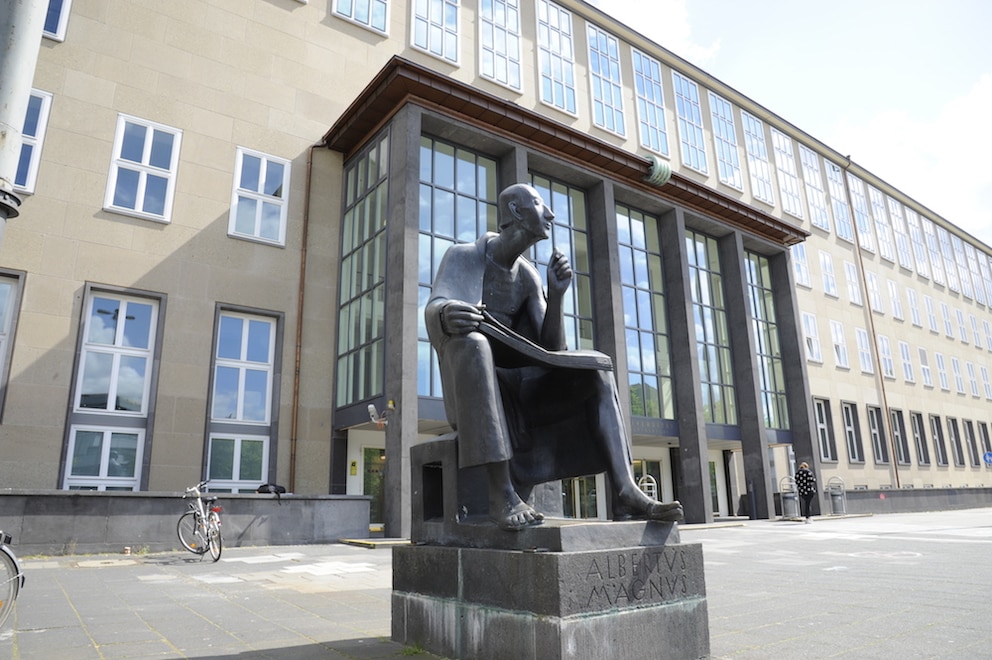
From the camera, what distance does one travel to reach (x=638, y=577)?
3.45 meters

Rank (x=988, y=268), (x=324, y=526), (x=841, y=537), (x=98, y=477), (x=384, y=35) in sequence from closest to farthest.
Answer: (x=841, y=537) < (x=324, y=526) < (x=98, y=477) < (x=384, y=35) < (x=988, y=268)

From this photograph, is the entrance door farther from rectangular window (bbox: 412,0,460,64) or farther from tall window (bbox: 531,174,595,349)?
rectangular window (bbox: 412,0,460,64)

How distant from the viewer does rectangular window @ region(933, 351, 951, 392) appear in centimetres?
4078

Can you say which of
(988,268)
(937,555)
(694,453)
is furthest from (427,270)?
(988,268)

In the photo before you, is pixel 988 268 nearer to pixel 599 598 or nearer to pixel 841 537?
pixel 841 537

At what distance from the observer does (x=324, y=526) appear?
14148mm

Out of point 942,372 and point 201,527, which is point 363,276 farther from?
point 942,372

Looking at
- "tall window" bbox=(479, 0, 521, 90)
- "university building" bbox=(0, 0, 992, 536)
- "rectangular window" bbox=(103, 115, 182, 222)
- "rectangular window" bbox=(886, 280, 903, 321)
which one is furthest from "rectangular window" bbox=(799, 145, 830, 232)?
"rectangular window" bbox=(103, 115, 182, 222)

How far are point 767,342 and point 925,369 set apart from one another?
17808mm

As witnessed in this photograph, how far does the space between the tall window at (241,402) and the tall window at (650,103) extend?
1828 cm

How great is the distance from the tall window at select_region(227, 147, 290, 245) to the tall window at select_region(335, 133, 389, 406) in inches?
77.3

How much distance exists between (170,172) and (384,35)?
347 inches

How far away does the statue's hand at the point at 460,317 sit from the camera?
3.86 m

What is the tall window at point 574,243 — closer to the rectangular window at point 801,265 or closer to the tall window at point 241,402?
the tall window at point 241,402
